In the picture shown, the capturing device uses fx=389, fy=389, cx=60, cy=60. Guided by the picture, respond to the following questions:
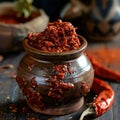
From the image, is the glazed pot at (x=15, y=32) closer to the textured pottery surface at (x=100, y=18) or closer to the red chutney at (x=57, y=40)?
the textured pottery surface at (x=100, y=18)

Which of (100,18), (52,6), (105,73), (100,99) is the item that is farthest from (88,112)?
(52,6)

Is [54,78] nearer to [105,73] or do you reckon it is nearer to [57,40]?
[57,40]

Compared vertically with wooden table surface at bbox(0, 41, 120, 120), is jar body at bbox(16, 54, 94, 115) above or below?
above

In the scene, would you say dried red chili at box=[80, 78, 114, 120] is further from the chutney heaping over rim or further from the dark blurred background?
the dark blurred background

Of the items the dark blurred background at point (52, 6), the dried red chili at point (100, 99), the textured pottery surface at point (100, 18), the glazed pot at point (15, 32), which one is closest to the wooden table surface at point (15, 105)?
the dried red chili at point (100, 99)

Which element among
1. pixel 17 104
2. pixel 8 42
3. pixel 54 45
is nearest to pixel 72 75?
pixel 54 45

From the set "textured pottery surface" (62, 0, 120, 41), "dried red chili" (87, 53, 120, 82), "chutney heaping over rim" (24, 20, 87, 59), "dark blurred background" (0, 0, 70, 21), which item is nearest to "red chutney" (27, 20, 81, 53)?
"chutney heaping over rim" (24, 20, 87, 59)

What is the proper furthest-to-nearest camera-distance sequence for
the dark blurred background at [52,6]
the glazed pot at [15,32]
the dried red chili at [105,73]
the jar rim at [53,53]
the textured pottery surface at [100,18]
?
the dark blurred background at [52,6], the textured pottery surface at [100,18], the glazed pot at [15,32], the dried red chili at [105,73], the jar rim at [53,53]
